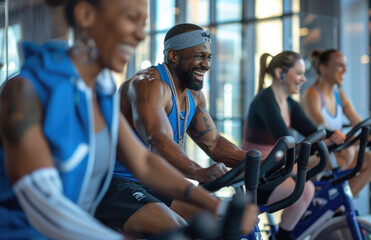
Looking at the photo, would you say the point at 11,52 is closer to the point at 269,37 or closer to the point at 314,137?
the point at 314,137

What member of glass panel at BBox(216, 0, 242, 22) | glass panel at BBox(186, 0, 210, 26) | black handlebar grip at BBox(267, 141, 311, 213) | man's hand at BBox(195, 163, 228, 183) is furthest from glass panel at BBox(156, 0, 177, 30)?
man's hand at BBox(195, 163, 228, 183)

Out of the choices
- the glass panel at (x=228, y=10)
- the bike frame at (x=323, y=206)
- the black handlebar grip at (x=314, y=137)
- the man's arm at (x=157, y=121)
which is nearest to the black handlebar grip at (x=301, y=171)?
the black handlebar grip at (x=314, y=137)

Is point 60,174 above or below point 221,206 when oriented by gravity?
above

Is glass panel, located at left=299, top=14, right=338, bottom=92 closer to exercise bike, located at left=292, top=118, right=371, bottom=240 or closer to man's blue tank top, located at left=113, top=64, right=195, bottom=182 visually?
exercise bike, located at left=292, top=118, right=371, bottom=240

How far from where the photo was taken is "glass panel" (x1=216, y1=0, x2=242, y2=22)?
7.47 m

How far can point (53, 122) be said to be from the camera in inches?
38.4

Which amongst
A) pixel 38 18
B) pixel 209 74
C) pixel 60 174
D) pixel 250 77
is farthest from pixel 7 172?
pixel 209 74

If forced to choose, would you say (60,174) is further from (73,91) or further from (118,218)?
(118,218)

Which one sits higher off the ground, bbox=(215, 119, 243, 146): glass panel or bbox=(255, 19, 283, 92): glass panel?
bbox=(255, 19, 283, 92): glass panel

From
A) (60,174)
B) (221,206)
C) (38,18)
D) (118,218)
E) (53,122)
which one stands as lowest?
(118,218)

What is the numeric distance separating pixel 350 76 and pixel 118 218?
15.4 ft

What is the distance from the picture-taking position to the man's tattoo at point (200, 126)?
2.30 m

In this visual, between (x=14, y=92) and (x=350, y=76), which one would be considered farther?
(x=350, y=76)

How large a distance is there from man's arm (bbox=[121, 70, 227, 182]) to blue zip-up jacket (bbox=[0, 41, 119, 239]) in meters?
0.55
